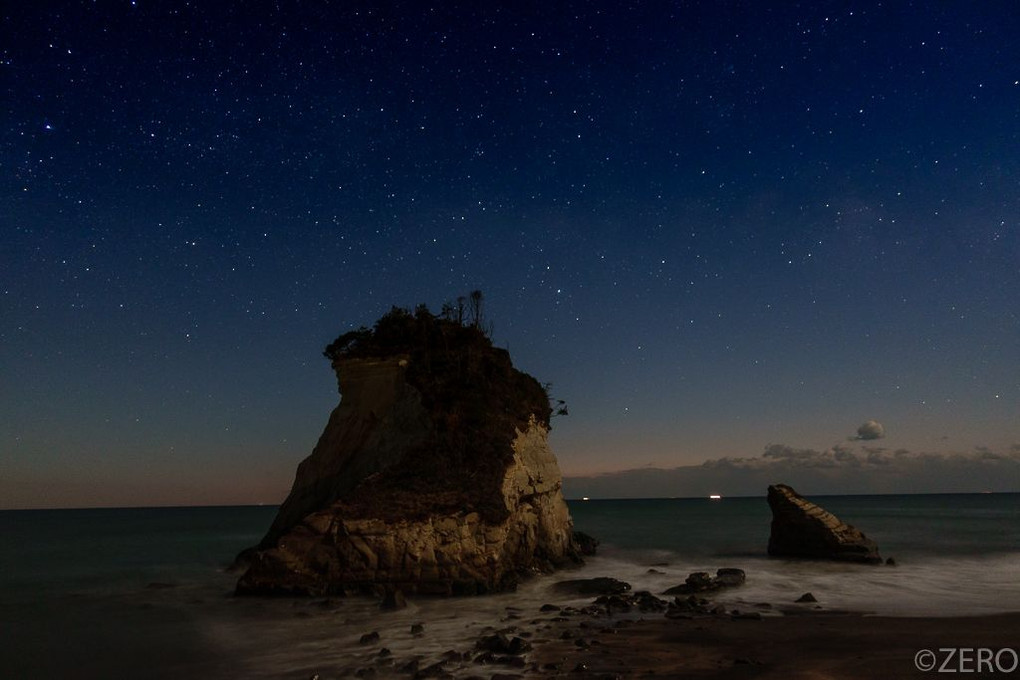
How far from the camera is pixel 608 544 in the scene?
41219 mm

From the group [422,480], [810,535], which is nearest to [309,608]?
[422,480]

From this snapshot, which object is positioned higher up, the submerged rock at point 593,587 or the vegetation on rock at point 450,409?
the vegetation on rock at point 450,409

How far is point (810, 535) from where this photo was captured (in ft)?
92.5

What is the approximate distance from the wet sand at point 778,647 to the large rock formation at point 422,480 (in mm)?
6486

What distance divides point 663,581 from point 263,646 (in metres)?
13.8

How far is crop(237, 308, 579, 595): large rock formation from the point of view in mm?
19766

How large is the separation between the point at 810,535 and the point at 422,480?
17632mm

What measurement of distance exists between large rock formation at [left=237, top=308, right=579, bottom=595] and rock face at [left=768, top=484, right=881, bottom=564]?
970cm

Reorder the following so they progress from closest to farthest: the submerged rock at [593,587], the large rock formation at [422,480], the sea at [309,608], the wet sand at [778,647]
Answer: the wet sand at [778,647] < the sea at [309,608] < the submerged rock at [593,587] < the large rock formation at [422,480]

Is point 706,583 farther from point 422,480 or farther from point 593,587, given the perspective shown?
point 422,480

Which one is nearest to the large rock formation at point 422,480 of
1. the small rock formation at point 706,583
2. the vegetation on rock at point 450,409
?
the vegetation on rock at point 450,409

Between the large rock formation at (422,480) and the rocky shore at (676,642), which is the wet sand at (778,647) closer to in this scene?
the rocky shore at (676,642)

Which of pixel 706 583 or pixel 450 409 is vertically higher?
pixel 450 409

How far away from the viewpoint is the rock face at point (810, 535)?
2702cm
